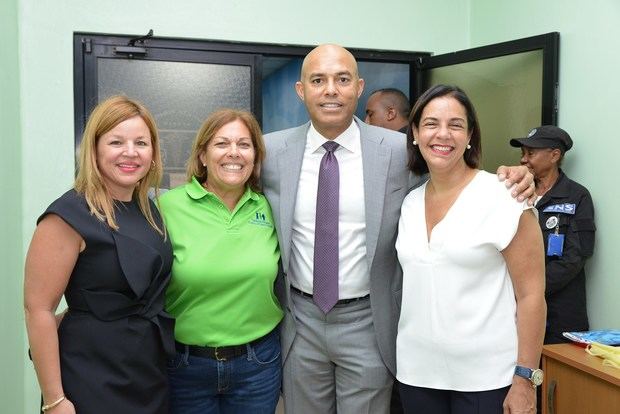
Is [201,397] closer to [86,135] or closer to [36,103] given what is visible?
[86,135]

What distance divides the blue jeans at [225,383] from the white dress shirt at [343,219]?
281 mm

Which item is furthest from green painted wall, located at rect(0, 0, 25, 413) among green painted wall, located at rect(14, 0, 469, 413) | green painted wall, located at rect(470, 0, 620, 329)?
green painted wall, located at rect(470, 0, 620, 329)

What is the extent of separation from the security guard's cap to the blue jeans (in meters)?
1.76

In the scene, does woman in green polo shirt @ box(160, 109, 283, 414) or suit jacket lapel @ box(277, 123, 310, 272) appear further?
suit jacket lapel @ box(277, 123, 310, 272)

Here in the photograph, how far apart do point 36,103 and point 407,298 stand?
2482mm

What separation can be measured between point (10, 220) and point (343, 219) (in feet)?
6.08

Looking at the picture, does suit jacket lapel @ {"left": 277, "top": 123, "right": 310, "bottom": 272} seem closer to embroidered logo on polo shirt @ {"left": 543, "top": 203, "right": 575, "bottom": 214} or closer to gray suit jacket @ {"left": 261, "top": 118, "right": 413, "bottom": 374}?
gray suit jacket @ {"left": 261, "top": 118, "right": 413, "bottom": 374}

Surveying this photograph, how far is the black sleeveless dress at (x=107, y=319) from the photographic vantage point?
1525 millimetres

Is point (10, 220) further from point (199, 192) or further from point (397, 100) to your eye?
point (397, 100)

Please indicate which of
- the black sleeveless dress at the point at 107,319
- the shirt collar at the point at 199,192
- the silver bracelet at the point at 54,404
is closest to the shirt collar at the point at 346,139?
the shirt collar at the point at 199,192

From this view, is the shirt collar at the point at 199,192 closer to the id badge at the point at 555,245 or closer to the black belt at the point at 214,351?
the black belt at the point at 214,351

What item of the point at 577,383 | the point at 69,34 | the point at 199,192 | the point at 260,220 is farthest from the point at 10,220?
the point at 577,383

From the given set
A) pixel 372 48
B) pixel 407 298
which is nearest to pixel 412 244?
pixel 407 298

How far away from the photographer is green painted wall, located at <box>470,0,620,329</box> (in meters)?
2.76
